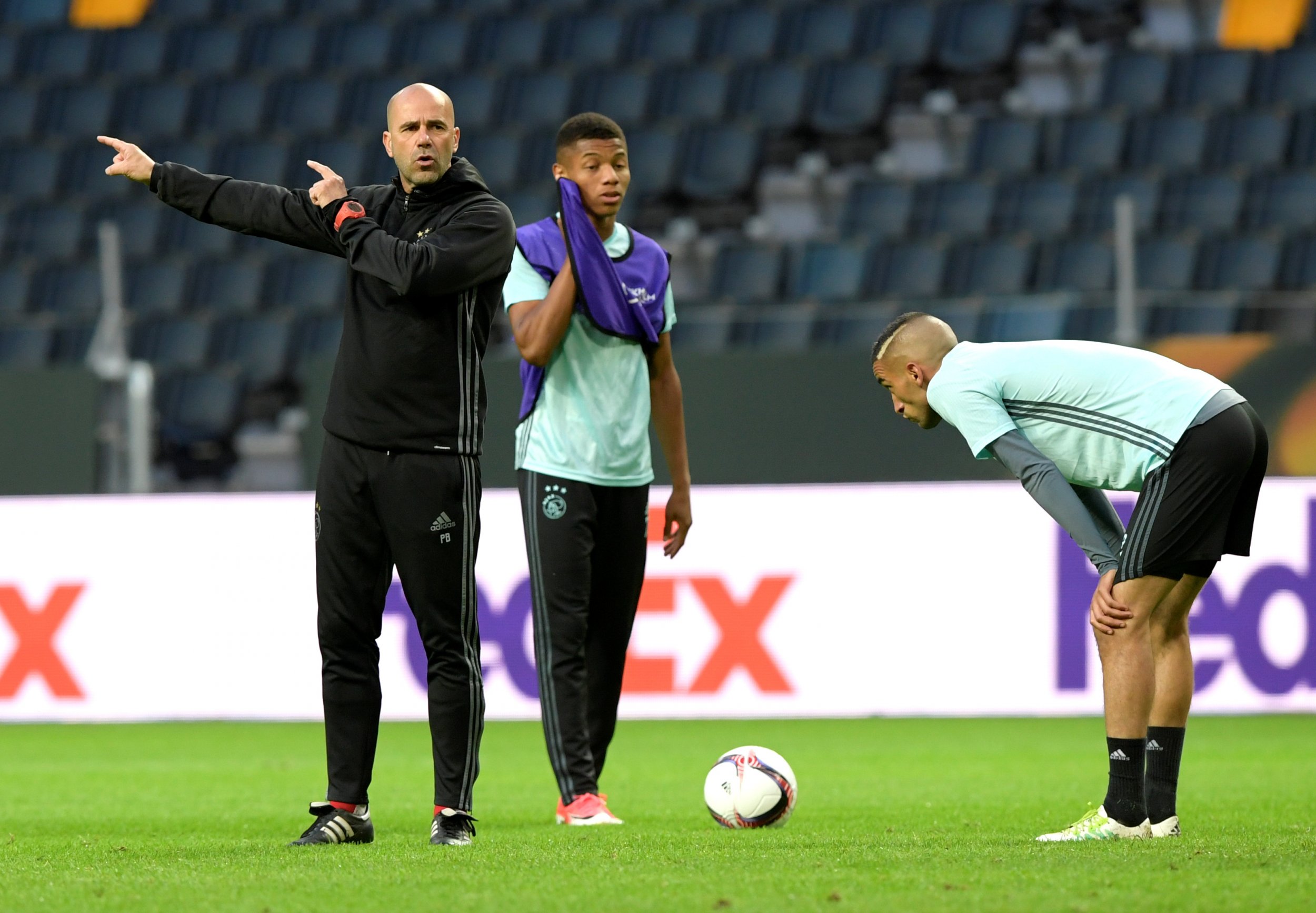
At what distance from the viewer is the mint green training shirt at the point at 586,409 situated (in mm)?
5320

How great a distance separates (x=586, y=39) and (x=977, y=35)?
325 centimetres

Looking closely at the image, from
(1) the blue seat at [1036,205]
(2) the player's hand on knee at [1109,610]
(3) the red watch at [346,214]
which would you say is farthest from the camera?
(1) the blue seat at [1036,205]

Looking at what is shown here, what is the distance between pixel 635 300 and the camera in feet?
17.7

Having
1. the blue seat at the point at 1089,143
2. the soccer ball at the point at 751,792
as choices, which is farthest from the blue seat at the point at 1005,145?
the soccer ball at the point at 751,792

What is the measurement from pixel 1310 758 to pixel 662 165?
26.2 ft

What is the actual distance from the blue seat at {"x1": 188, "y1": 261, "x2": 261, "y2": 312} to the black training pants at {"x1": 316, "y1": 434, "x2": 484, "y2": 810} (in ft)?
30.7

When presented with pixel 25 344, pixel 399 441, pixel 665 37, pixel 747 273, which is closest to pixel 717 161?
pixel 747 273

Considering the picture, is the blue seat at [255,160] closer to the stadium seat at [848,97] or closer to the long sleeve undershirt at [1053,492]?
the stadium seat at [848,97]

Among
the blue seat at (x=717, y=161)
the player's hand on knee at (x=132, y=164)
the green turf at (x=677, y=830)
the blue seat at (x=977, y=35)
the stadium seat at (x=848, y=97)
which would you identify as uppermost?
the blue seat at (x=977, y=35)

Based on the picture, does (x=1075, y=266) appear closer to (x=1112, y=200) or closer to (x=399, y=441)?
(x=1112, y=200)

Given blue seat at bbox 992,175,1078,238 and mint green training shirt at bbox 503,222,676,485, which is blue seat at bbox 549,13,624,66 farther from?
mint green training shirt at bbox 503,222,676,485

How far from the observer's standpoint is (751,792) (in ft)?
17.0

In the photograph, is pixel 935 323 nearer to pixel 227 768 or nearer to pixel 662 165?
pixel 227 768

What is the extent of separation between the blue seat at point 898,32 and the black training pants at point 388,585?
34.7 ft
